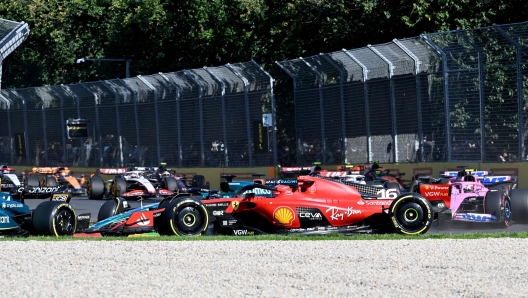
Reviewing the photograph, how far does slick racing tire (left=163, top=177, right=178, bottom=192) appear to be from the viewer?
23531 mm

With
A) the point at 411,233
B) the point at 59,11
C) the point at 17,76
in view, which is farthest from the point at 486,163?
the point at 17,76

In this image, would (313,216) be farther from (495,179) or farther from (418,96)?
(418,96)

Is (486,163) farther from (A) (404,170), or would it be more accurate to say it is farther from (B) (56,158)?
(B) (56,158)

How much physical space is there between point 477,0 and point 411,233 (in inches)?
655

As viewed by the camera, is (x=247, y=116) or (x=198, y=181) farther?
(x=247, y=116)

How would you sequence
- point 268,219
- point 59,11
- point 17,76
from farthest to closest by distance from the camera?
point 17,76 → point 59,11 → point 268,219

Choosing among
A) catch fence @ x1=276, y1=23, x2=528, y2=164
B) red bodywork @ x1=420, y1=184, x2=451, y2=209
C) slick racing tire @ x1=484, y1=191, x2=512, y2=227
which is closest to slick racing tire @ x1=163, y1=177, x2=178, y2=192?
catch fence @ x1=276, y1=23, x2=528, y2=164

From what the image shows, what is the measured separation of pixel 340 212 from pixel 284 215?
809 mm

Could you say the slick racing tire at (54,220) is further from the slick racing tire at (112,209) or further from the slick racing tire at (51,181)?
the slick racing tire at (51,181)

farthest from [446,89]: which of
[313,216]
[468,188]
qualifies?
[313,216]

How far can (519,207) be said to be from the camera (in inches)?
563

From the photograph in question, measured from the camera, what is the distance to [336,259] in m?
10.5

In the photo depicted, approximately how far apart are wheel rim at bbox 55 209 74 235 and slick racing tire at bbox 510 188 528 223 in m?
6.69

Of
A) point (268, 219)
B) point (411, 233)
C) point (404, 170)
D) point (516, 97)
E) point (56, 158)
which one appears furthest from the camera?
point (56, 158)
